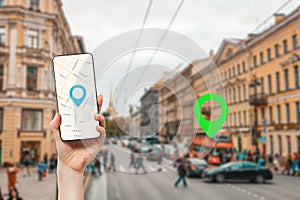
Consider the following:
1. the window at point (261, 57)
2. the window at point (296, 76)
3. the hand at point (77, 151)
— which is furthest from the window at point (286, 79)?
the hand at point (77, 151)

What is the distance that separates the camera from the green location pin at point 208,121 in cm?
175

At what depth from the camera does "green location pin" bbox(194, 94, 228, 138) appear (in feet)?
5.74

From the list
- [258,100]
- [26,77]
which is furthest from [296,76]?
[26,77]

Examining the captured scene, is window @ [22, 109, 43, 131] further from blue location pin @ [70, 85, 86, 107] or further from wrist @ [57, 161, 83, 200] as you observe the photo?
blue location pin @ [70, 85, 86, 107]

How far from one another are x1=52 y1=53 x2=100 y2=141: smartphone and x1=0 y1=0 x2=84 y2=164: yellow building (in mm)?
20038

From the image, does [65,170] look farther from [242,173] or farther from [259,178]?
[259,178]

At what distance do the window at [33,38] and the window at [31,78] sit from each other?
1615 millimetres

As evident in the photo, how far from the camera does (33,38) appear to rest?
22.4m

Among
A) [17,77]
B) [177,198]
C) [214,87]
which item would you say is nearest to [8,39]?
[17,77]

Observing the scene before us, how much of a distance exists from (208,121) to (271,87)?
1165 inches

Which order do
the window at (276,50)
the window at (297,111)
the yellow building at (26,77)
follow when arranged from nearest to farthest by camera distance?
the yellow building at (26,77) → the window at (297,111) → the window at (276,50)

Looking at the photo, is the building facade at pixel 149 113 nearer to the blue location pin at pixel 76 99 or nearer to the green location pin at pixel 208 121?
the green location pin at pixel 208 121

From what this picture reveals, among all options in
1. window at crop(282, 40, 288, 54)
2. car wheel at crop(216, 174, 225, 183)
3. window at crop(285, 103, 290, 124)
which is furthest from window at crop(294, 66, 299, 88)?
car wheel at crop(216, 174, 225, 183)

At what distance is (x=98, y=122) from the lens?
1460 mm
